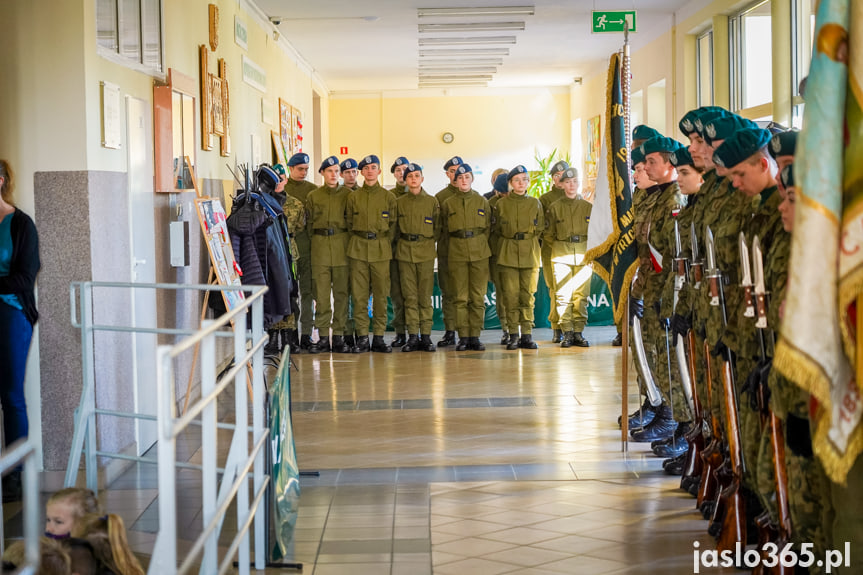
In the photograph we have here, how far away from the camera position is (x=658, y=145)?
17.2 feet

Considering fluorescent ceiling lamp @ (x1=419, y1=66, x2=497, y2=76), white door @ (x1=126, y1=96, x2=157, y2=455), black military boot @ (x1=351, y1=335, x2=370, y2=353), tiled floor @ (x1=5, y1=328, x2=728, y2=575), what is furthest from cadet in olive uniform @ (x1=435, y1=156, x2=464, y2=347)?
fluorescent ceiling lamp @ (x1=419, y1=66, x2=497, y2=76)

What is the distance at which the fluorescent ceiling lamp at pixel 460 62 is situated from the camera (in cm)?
1609

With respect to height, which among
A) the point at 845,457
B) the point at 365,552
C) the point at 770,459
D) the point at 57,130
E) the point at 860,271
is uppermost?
the point at 57,130

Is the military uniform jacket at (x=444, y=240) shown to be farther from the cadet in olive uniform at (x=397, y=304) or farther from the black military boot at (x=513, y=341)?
the black military boot at (x=513, y=341)

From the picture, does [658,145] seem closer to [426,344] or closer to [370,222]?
[370,222]

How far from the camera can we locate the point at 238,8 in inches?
384

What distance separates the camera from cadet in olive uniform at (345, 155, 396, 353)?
9680 mm

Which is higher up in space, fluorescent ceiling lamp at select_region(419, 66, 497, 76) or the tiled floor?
fluorescent ceiling lamp at select_region(419, 66, 497, 76)

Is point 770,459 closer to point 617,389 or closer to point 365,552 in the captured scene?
point 365,552

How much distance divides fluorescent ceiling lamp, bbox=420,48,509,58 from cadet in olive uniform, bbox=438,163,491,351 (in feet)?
17.3

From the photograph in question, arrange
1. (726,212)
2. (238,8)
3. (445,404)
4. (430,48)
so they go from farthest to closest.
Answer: (430,48) < (238,8) < (445,404) < (726,212)

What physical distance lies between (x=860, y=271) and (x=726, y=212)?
7.52ft

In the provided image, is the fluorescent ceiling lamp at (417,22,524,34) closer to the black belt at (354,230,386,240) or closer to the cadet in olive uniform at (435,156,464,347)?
the cadet in olive uniform at (435,156,464,347)

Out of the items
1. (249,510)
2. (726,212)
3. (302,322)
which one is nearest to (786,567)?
(726,212)
